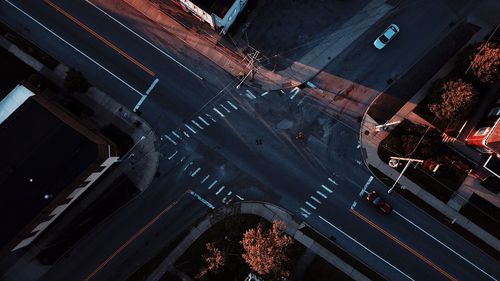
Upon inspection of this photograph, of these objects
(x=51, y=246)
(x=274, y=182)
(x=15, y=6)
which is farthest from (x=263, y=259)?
(x=15, y=6)

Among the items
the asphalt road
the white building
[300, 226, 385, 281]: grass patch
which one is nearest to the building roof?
the white building

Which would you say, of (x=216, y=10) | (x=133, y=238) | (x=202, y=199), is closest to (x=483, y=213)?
(x=202, y=199)

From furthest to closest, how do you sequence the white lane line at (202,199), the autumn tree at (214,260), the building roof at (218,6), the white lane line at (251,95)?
the white lane line at (251,95) → the white lane line at (202,199) → the building roof at (218,6) → the autumn tree at (214,260)

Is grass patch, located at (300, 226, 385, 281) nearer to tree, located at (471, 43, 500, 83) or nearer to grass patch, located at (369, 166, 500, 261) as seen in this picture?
grass patch, located at (369, 166, 500, 261)

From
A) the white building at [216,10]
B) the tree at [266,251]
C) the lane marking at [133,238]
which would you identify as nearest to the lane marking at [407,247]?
the tree at [266,251]

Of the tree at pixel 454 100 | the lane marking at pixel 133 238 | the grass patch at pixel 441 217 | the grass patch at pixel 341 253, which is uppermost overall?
the tree at pixel 454 100

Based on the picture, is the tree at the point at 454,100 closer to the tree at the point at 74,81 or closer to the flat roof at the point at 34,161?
the flat roof at the point at 34,161
